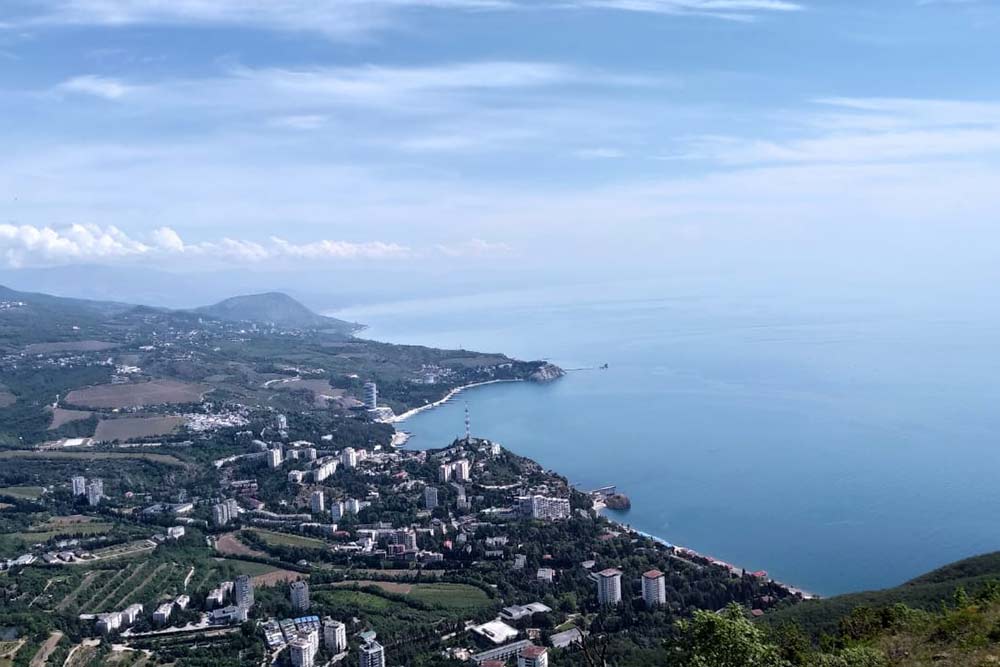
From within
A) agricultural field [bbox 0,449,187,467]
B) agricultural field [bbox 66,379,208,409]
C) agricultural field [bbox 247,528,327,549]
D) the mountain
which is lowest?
agricultural field [bbox 247,528,327,549]

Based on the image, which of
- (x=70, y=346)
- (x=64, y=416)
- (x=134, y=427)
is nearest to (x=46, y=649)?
(x=134, y=427)

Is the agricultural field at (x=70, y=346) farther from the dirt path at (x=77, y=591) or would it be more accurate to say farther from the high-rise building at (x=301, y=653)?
the high-rise building at (x=301, y=653)

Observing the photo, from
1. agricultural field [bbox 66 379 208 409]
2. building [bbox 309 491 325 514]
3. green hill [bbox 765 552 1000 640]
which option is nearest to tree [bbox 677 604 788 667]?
green hill [bbox 765 552 1000 640]

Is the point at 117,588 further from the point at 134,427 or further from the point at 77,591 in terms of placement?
the point at 134,427

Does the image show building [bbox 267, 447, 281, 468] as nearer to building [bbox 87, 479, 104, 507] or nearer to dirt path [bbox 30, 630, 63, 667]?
building [bbox 87, 479, 104, 507]

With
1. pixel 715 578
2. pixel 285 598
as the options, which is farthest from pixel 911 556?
pixel 285 598
